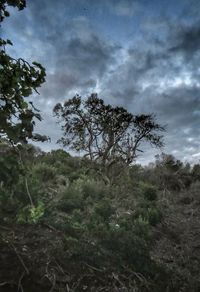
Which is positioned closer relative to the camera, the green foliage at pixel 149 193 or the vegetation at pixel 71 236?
the vegetation at pixel 71 236

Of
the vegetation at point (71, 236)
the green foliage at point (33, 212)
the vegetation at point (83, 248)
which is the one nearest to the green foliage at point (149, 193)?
the vegetation at point (71, 236)

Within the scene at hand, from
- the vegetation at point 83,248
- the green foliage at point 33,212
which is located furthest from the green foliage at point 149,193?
the green foliage at point 33,212

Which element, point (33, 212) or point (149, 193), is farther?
point (149, 193)

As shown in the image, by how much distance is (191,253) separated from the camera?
766 cm

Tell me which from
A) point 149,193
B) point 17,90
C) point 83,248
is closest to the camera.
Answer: point 17,90

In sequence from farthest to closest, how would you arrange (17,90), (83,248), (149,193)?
(149,193) → (83,248) → (17,90)

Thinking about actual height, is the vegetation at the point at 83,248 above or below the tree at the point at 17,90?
→ below

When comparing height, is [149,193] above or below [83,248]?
above

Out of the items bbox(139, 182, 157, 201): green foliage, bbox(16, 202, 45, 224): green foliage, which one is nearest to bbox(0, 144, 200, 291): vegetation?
bbox(16, 202, 45, 224): green foliage

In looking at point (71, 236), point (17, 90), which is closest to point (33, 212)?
point (17, 90)

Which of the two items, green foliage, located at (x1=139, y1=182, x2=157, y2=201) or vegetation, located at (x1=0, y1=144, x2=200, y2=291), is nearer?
vegetation, located at (x1=0, y1=144, x2=200, y2=291)

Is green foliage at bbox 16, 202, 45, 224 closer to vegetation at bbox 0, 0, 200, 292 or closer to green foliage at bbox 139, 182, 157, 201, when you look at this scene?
vegetation at bbox 0, 0, 200, 292

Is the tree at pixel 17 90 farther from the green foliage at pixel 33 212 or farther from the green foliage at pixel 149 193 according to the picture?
the green foliage at pixel 149 193

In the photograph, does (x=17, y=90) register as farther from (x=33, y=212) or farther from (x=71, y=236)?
(x=71, y=236)
